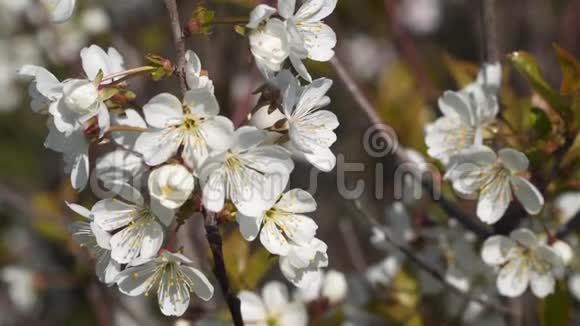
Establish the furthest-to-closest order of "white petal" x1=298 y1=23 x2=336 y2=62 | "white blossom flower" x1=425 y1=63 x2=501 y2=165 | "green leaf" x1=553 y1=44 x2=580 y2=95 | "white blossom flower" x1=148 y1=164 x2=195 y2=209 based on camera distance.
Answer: "white blossom flower" x1=425 y1=63 x2=501 y2=165 → "green leaf" x1=553 y1=44 x2=580 y2=95 → "white petal" x1=298 y1=23 x2=336 y2=62 → "white blossom flower" x1=148 y1=164 x2=195 y2=209

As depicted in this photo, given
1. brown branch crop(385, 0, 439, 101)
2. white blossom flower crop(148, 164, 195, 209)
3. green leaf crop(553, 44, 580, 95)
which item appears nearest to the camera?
white blossom flower crop(148, 164, 195, 209)

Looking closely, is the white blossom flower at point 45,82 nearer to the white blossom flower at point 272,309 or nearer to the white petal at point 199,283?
the white petal at point 199,283

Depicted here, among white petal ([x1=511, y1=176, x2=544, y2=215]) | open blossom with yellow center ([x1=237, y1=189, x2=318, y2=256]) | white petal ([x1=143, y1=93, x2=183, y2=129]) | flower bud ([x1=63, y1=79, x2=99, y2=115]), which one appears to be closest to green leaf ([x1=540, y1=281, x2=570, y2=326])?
white petal ([x1=511, y1=176, x2=544, y2=215])

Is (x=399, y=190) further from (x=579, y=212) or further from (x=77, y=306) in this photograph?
(x=77, y=306)

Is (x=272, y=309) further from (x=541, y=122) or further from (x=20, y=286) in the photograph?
(x=20, y=286)

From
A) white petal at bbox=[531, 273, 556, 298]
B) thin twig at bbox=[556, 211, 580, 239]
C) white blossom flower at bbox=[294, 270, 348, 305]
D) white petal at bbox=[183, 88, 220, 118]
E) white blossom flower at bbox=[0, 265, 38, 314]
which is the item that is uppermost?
white petal at bbox=[183, 88, 220, 118]

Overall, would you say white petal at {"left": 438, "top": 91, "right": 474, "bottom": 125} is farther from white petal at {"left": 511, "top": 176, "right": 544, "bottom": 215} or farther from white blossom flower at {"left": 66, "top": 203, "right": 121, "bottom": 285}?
white blossom flower at {"left": 66, "top": 203, "right": 121, "bottom": 285}
